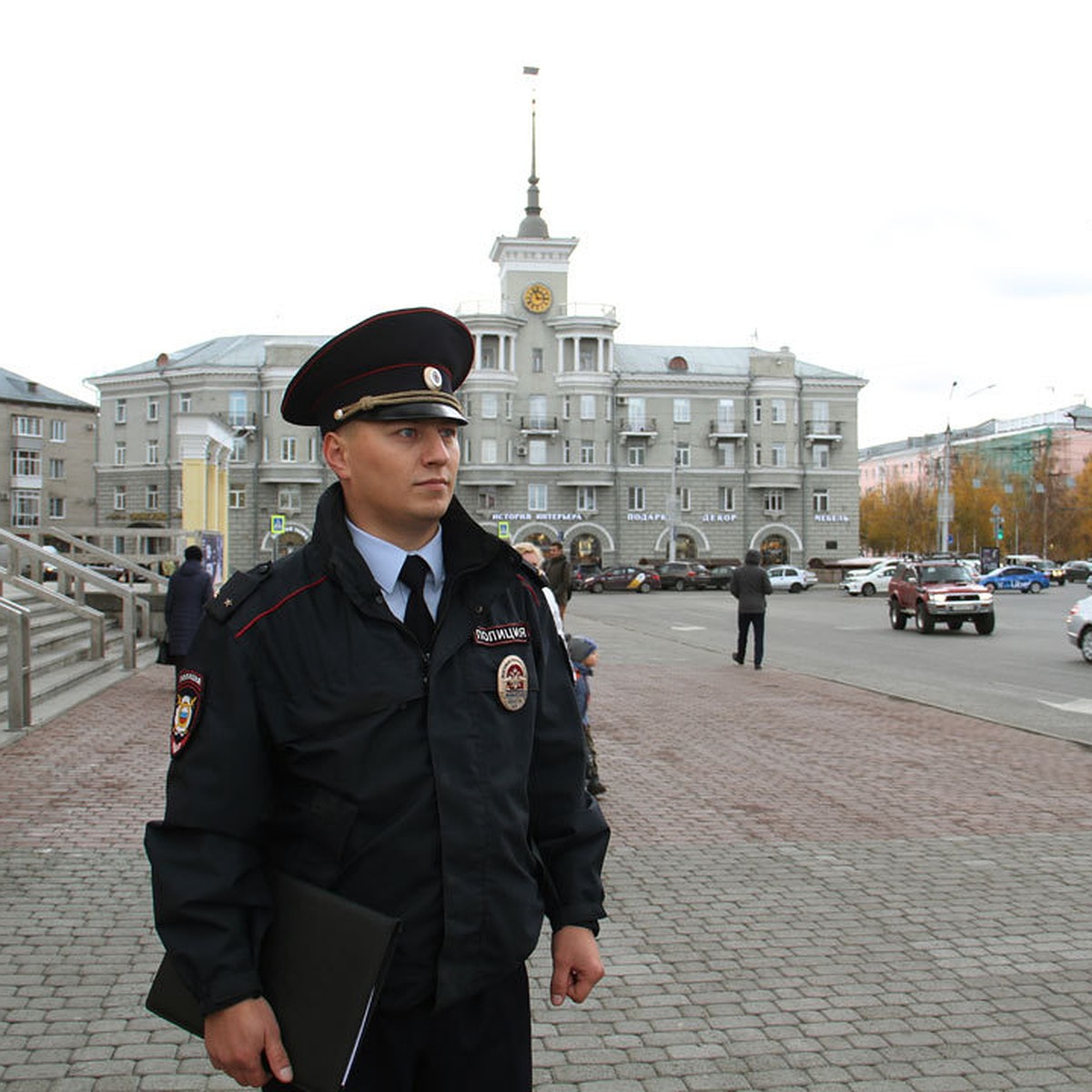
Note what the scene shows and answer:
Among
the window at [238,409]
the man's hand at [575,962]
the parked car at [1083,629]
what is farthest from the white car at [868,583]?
the man's hand at [575,962]

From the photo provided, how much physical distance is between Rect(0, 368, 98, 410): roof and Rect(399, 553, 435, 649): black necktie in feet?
267

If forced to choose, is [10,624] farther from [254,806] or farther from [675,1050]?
[254,806]

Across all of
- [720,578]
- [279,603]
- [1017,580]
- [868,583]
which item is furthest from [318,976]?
[1017,580]

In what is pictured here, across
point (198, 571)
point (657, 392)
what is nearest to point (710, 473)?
point (657, 392)

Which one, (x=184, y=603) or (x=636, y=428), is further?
(x=636, y=428)

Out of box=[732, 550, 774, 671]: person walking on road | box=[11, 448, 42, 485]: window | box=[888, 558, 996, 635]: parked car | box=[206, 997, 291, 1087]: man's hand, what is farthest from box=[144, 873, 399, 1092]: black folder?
box=[11, 448, 42, 485]: window

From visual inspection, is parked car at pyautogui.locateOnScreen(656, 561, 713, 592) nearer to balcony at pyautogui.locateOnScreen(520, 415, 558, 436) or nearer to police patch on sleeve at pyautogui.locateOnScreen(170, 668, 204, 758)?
balcony at pyautogui.locateOnScreen(520, 415, 558, 436)

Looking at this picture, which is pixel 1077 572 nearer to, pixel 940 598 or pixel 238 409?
pixel 940 598

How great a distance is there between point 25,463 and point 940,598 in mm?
66464

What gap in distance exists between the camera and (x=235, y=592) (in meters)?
2.21

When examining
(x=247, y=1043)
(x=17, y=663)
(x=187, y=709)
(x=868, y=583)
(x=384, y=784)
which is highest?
(x=187, y=709)

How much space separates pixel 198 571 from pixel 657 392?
58.8 meters

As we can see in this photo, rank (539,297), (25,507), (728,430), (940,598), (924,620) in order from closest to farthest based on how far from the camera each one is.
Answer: (940,598) < (924,620) < (539,297) < (728,430) < (25,507)

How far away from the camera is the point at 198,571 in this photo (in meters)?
13.3
